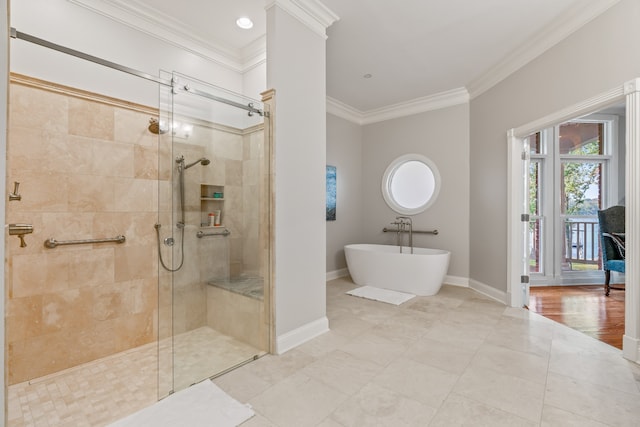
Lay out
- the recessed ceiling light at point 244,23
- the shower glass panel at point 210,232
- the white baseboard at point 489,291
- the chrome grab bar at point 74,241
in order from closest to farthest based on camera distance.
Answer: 1. the shower glass panel at point 210,232
2. the chrome grab bar at point 74,241
3. the recessed ceiling light at point 244,23
4. the white baseboard at point 489,291

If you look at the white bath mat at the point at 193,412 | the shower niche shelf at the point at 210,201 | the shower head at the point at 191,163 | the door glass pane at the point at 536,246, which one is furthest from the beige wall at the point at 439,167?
the white bath mat at the point at 193,412

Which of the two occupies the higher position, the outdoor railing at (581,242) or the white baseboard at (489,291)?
the outdoor railing at (581,242)

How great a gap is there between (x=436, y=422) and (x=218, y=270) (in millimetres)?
1635

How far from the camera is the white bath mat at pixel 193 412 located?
1.56 meters

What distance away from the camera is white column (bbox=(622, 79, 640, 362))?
2.12 m

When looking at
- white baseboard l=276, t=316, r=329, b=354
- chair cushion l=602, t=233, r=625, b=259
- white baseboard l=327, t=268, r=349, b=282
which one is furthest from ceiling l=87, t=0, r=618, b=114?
white baseboard l=327, t=268, r=349, b=282

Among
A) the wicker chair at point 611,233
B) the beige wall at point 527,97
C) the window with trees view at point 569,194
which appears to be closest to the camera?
the beige wall at point 527,97

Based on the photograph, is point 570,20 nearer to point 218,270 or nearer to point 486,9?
point 486,9

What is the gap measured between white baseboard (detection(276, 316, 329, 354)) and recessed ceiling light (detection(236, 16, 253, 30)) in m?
2.67

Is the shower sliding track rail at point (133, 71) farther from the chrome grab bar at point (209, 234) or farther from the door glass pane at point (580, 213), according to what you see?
the door glass pane at point (580, 213)

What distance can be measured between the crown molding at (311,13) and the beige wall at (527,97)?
2061 millimetres

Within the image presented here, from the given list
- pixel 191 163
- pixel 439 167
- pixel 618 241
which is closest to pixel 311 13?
pixel 191 163

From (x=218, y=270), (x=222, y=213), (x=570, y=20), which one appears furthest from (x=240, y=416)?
(x=570, y=20)

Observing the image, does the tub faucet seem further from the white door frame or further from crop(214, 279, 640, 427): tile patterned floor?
the white door frame
